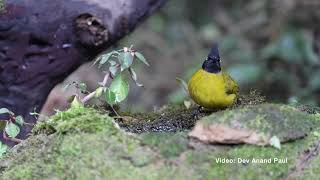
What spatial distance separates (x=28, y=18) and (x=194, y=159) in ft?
4.65

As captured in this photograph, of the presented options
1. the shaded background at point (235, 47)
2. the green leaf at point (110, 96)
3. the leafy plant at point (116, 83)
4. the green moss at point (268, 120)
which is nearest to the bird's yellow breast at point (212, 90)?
the leafy plant at point (116, 83)

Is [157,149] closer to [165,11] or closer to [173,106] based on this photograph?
[173,106]

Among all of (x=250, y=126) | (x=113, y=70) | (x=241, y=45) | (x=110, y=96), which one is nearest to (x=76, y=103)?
(x=110, y=96)

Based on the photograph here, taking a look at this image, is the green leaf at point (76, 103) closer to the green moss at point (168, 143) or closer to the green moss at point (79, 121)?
the green moss at point (79, 121)

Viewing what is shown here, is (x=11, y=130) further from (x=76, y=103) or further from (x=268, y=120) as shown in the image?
(x=268, y=120)

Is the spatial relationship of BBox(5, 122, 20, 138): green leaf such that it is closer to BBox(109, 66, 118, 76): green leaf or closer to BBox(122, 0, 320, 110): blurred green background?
BBox(109, 66, 118, 76): green leaf

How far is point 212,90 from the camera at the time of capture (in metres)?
2.78

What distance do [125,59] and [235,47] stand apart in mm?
5662

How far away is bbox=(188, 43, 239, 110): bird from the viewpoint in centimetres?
277

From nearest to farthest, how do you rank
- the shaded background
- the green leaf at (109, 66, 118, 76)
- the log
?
the green leaf at (109, 66, 118, 76) → the log → the shaded background

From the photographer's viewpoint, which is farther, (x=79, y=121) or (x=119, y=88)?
(x=119, y=88)

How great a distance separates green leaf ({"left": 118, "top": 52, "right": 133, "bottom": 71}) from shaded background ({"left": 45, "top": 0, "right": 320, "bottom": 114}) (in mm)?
3114

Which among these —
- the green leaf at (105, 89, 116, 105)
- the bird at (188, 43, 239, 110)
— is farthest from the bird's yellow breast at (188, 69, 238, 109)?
the green leaf at (105, 89, 116, 105)

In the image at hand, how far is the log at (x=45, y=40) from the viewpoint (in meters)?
3.15
